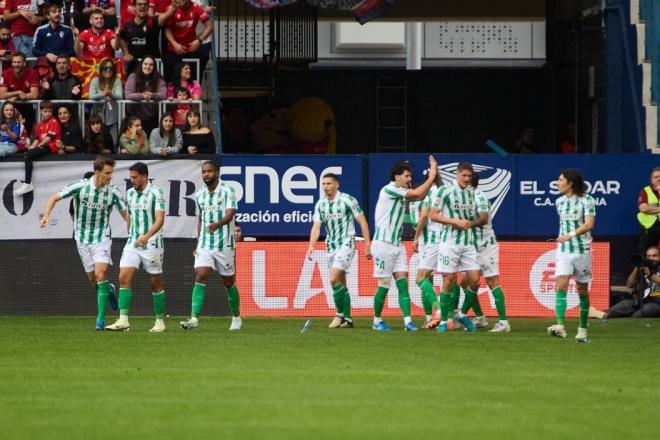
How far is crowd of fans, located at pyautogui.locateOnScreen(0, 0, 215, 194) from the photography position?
23688 mm

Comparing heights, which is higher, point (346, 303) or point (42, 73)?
point (42, 73)

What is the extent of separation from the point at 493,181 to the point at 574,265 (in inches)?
251

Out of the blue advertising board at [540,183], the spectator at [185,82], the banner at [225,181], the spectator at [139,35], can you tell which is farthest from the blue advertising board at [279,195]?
the spectator at [139,35]

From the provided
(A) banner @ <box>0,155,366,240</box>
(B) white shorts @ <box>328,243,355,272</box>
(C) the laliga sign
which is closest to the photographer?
(C) the laliga sign

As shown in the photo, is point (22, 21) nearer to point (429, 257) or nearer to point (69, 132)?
point (69, 132)

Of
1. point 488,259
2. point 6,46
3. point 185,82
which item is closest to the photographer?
point 488,259

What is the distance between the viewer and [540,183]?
24250 millimetres

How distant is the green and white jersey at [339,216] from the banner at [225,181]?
345 centimetres

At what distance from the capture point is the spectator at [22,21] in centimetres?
2591

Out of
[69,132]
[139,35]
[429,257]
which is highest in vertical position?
[139,35]

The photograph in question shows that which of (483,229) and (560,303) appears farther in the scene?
(483,229)

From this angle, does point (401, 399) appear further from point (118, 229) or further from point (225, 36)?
point (225, 36)

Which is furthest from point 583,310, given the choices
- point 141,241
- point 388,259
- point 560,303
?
point 141,241

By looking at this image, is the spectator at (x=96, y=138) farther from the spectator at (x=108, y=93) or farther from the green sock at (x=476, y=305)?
the green sock at (x=476, y=305)
